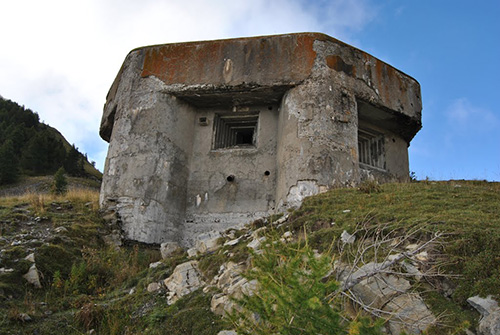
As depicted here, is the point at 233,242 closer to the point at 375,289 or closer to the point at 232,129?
the point at 375,289

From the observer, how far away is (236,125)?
37.6 feet

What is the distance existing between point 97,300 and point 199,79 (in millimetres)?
5598

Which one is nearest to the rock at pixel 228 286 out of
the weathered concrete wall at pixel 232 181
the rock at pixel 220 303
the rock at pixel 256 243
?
the rock at pixel 220 303

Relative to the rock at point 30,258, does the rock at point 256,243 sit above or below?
above

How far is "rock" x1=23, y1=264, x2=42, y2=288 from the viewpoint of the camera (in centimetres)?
694

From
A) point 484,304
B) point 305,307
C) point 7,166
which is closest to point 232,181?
point 484,304

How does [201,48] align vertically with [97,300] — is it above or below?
above

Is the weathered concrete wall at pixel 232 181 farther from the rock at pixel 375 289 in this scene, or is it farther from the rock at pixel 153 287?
the rock at pixel 375 289

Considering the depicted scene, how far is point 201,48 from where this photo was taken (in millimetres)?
10812

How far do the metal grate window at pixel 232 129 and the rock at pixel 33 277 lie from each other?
16.2ft

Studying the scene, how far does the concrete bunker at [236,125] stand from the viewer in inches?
374

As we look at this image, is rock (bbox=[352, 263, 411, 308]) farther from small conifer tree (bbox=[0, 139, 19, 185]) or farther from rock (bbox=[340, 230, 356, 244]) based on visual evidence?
small conifer tree (bbox=[0, 139, 19, 185])

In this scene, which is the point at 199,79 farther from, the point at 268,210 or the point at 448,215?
the point at 448,215

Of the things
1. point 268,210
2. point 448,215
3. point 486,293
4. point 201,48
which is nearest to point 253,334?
point 486,293
